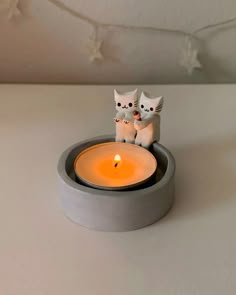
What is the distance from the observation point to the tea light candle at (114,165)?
61cm

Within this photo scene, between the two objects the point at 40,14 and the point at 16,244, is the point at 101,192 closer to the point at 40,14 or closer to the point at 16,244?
the point at 16,244

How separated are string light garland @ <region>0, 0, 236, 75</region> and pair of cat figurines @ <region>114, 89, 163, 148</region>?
1.13ft

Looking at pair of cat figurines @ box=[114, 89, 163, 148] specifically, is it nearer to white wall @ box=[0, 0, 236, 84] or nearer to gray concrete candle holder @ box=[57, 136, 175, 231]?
gray concrete candle holder @ box=[57, 136, 175, 231]

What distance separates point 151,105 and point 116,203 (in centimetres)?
17

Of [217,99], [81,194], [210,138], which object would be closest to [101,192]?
[81,194]

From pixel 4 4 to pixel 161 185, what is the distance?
0.56 metres

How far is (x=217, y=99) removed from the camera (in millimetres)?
952

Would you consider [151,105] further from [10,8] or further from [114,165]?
[10,8]

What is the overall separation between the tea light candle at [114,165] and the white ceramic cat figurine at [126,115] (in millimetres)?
15

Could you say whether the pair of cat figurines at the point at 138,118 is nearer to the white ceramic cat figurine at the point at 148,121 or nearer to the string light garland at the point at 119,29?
the white ceramic cat figurine at the point at 148,121

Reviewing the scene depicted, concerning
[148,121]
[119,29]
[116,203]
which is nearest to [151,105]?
[148,121]

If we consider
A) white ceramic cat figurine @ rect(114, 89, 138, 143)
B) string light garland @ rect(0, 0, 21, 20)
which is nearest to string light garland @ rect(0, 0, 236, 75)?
string light garland @ rect(0, 0, 21, 20)

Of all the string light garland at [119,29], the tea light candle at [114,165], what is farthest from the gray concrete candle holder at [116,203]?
the string light garland at [119,29]

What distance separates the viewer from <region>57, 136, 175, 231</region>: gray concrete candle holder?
0.57 metres
